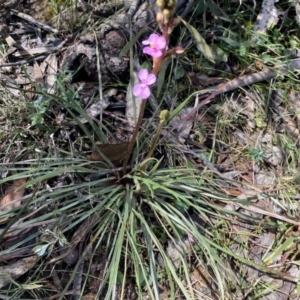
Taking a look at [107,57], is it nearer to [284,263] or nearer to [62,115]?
[62,115]

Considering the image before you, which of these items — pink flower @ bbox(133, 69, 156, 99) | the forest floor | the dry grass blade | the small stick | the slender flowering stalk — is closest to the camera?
the slender flowering stalk

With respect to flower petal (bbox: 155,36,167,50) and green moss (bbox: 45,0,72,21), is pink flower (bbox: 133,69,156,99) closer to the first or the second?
flower petal (bbox: 155,36,167,50)

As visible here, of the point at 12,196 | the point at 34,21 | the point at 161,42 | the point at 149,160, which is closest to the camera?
the point at 161,42

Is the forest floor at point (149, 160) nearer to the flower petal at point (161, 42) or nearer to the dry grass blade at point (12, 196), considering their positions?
the dry grass blade at point (12, 196)

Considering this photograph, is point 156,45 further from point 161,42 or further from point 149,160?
point 149,160

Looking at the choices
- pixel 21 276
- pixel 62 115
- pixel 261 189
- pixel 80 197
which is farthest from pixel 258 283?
pixel 62 115

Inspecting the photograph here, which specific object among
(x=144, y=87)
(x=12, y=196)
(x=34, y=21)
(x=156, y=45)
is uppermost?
(x=156, y=45)

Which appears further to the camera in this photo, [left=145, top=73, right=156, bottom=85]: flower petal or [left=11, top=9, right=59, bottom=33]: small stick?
[left=11, top=9, right=59, bottom=33]: small stick

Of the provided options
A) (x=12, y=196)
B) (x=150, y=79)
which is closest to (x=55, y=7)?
(x=12, y=196)

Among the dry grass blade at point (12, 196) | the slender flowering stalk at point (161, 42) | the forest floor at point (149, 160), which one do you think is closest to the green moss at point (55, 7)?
the forest floor at point (149, 160)

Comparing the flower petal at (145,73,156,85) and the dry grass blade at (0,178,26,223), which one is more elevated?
the flower petal at (145,73,156,85)

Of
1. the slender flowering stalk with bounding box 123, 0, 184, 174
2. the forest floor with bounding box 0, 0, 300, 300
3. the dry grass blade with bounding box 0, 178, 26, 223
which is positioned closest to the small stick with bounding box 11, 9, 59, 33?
the forest floor with bounding box 0, 0, 300, 300

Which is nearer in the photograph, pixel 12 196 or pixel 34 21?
pixel 12 196

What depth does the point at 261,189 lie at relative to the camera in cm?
206
